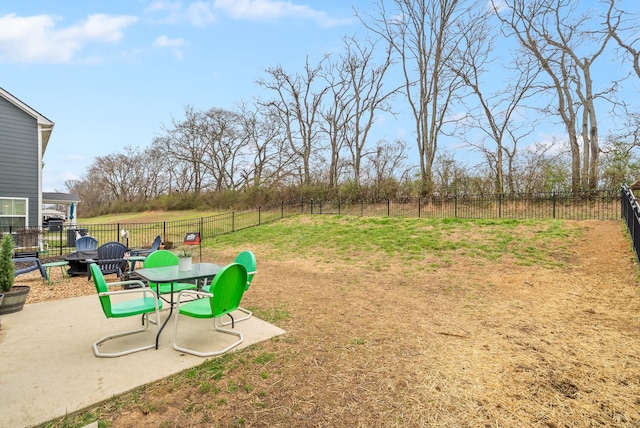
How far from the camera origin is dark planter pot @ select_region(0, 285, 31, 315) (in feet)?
14.5

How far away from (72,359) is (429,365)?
349 cm

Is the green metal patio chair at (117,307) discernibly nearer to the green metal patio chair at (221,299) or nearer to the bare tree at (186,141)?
the green metal patio chair at (221,299)

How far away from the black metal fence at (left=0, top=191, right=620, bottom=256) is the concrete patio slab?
6.96 metres

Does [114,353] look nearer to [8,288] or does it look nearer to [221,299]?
[221,299]

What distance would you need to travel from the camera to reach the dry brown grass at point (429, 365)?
2246 mm

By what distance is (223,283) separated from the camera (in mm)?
3154

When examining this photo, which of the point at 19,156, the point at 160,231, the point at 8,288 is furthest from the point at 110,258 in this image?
the point at 160,231

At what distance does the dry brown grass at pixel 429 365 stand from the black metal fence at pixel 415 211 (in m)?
6.88

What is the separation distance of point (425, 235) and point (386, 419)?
887 cm

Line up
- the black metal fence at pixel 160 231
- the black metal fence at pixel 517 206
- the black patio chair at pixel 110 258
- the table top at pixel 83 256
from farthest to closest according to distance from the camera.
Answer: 1. the black metal fence at pixel 160 231
2. the black metal fence at pixel 517 206
3. the table top at pixel 83 256
4. the black patio chair at pixel 110 258

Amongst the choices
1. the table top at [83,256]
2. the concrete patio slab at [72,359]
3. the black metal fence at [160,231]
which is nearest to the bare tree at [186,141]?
the black metal fence at [160,231]

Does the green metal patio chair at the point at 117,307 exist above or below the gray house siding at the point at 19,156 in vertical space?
below

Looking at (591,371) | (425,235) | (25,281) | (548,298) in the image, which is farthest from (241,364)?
(425,235)

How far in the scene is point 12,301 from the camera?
14.8ft
